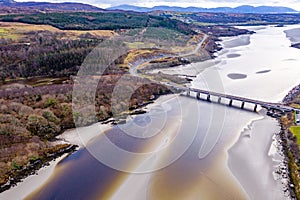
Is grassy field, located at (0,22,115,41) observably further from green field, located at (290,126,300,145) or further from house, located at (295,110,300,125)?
green field, located at (290,126,300,145)

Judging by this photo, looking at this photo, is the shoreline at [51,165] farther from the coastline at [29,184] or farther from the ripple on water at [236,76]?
the ripple on water at [236,76]

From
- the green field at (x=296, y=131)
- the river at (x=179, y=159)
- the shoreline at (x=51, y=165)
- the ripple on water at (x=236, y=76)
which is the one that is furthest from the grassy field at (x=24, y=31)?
the green field at (x=296, y=131)

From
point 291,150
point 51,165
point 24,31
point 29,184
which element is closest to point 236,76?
point 291,150

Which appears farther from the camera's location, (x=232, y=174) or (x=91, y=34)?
(x=91, y=34)

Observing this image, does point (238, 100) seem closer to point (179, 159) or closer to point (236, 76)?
point (179, 159)

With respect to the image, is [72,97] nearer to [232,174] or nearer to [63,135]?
[63,135]

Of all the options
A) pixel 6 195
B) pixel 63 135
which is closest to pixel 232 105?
pixel 63 135

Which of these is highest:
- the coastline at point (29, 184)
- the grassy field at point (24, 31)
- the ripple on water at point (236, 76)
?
the grassy field at point (24, 31)
